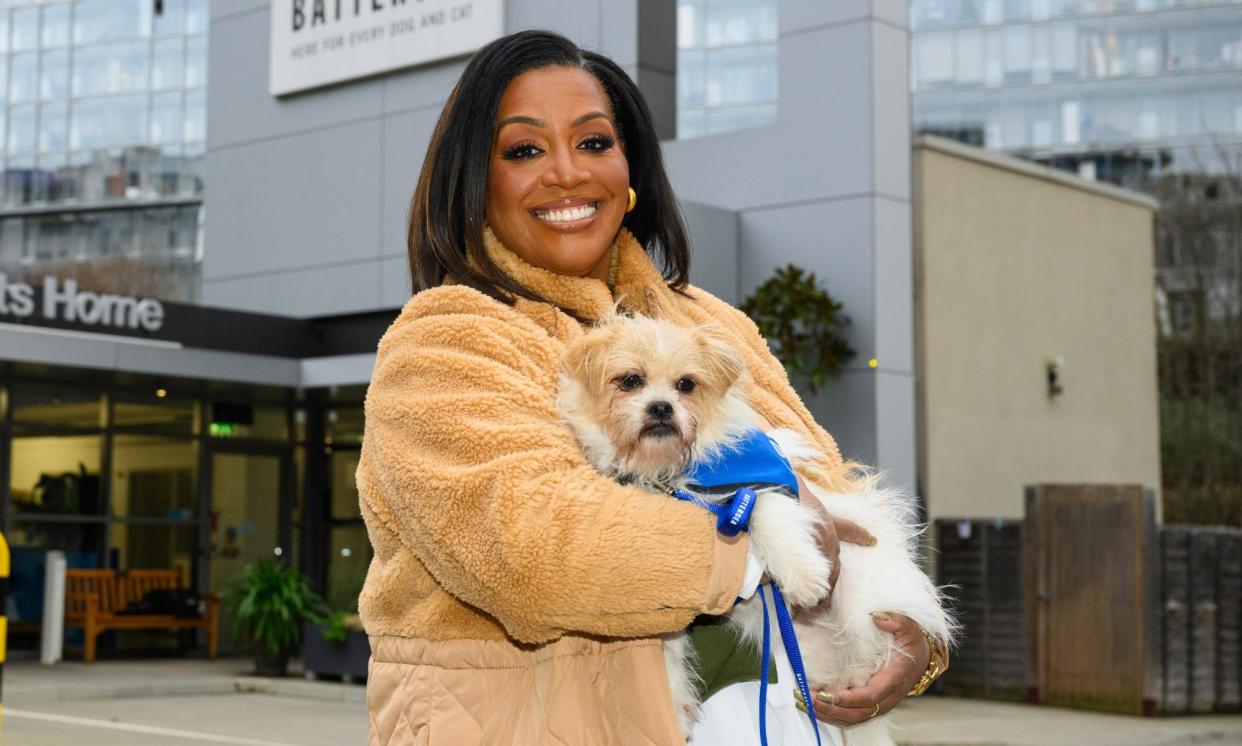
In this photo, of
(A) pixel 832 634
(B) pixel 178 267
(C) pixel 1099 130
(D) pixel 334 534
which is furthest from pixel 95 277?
(A) pixel 832 634

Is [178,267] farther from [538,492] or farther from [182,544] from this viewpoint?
[538,492]

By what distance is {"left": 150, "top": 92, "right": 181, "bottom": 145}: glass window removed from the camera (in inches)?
2581

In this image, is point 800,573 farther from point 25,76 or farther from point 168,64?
point 25,76

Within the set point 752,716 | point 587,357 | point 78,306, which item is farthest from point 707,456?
point 78,306

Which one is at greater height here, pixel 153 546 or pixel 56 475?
pixel 56 475

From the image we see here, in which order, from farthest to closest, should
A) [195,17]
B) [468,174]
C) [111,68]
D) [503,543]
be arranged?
[111,68] → [195,17] → [468,174] → [503,543]

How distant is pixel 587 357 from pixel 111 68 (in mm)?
70086

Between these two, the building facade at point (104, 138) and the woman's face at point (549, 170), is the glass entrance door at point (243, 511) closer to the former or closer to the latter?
the woman's face at point (549, 170)

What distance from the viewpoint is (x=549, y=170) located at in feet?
7.95

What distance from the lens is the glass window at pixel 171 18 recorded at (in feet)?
214

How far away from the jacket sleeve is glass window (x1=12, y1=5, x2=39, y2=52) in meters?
72.1

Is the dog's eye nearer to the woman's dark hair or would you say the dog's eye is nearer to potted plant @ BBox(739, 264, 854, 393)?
the woman's dark hair

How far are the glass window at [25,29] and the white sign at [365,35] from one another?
56.8 meters

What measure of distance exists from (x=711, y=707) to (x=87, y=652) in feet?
50.6
